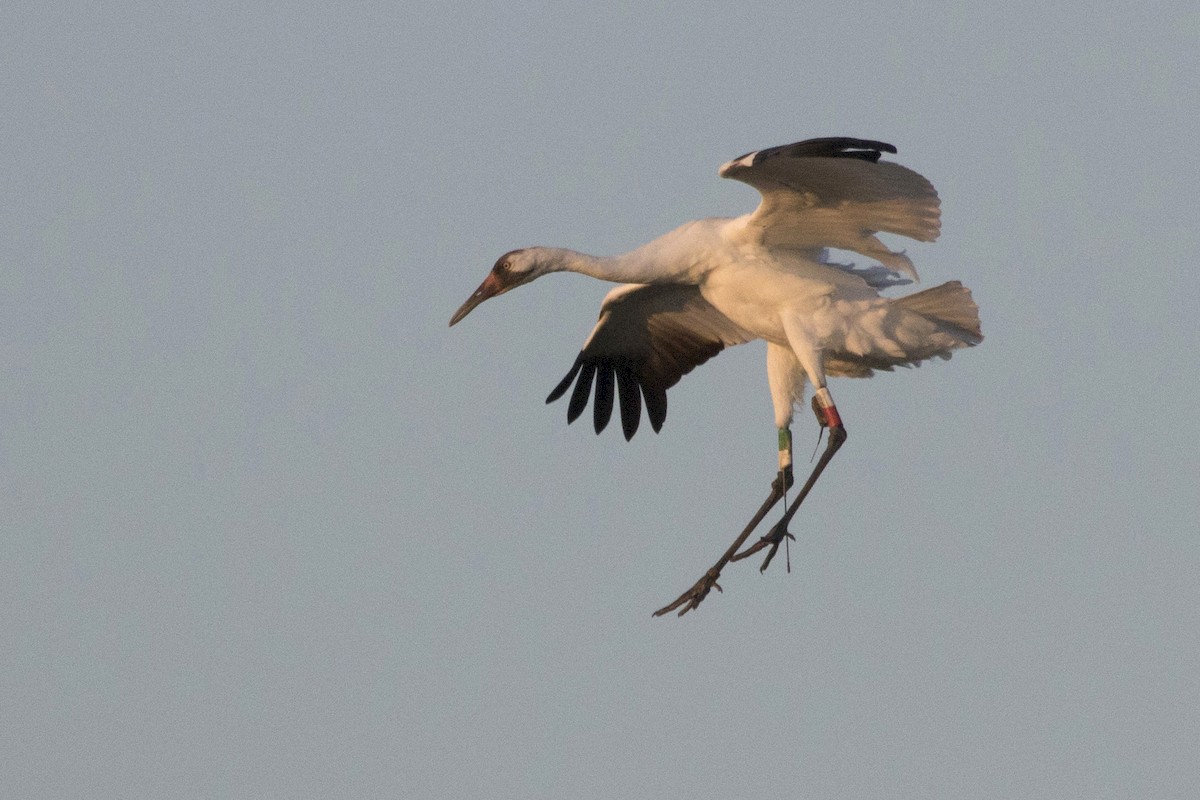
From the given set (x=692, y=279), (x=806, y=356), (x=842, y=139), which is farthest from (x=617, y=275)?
(x=842, y=139)

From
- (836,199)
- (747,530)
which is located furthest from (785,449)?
(836,199)

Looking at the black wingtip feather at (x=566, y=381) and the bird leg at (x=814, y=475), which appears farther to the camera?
the black wingtip feather at (x=566, y=381)

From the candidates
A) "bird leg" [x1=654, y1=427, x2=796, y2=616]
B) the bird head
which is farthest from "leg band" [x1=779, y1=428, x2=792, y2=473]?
the bird head

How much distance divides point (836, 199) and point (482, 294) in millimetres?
2827

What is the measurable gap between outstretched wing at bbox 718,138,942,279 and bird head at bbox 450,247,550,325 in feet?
5.51

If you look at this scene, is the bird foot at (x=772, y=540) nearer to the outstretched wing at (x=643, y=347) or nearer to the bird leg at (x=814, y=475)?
the bird leg at (x=814, y=475)

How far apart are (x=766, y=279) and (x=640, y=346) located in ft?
7.55

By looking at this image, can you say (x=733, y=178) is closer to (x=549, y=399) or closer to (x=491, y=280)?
(x=491, y=280)

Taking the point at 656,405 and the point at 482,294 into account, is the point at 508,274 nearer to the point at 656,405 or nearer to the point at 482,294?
the point at 482,294

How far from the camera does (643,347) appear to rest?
17562 millimetres

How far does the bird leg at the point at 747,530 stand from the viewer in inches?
628

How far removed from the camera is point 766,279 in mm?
15500

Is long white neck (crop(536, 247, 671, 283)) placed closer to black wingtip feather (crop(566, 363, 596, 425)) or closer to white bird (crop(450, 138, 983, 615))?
white bird (crop(450, 138, 983, 615))

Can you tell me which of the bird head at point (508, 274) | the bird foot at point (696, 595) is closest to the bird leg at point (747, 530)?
the bird foot at point (696, 595)
